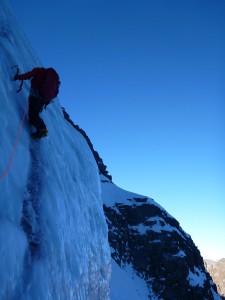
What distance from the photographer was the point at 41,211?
4531 mm

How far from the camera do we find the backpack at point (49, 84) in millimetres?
5734

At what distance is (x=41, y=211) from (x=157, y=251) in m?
40.0

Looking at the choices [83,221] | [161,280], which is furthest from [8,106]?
[161,280]

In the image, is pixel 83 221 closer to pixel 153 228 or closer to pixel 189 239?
pixel 153 228

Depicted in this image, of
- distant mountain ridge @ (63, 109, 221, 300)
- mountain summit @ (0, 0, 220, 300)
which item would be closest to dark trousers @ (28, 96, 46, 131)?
mountain summit @ (0, 0, 220, 300)

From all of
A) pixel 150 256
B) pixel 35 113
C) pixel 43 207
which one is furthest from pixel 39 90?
pixel 150 256

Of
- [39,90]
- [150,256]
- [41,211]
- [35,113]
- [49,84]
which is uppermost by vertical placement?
[49,84]

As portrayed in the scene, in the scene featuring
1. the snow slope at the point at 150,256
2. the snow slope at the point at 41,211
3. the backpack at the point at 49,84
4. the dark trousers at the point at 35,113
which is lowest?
the snow slope at the point at 150,256

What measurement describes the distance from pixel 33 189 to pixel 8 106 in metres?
1.31

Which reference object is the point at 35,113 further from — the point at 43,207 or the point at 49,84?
the point at 43,207

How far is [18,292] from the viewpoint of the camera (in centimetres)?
330

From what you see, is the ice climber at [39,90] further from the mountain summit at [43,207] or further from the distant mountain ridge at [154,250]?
the distant mountain ridge at [154,250]

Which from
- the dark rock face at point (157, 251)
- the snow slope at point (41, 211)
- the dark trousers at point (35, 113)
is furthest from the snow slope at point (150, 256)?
the dark trousers at point (35, 113)

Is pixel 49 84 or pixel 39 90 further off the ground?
pixel 49 84
